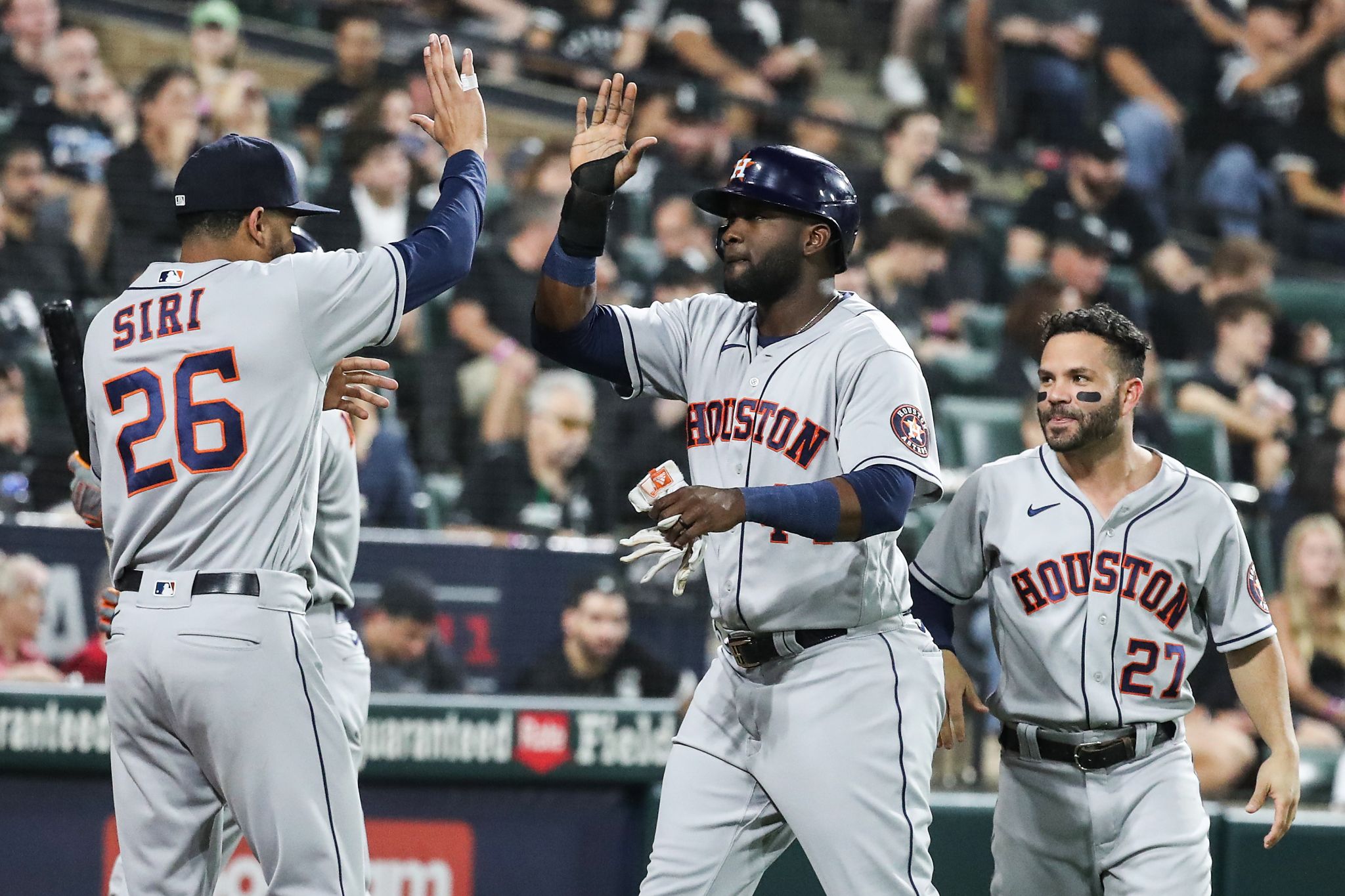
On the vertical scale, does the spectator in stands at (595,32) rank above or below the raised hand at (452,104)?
above

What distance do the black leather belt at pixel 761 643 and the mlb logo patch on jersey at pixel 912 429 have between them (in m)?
0.34

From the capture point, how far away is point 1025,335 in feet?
21.8

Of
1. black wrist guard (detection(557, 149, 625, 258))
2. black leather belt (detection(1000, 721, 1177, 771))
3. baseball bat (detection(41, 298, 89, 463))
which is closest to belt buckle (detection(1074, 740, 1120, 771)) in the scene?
black leather belt (detection(1000, 721, 1177, 771))

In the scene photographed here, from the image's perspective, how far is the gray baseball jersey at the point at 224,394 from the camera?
248 centimetres

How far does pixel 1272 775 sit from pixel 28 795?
9.46ft

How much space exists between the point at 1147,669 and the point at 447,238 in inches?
57.9

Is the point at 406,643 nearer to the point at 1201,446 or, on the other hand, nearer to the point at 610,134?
the point at 610,134

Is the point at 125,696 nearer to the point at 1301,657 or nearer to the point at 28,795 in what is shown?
the point at 28,795

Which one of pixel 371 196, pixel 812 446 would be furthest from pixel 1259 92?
pixel 812 446

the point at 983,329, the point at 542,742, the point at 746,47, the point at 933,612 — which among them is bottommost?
the point at 542,742

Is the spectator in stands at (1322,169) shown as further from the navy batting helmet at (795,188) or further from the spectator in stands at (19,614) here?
the spectator in stands at (19,614)

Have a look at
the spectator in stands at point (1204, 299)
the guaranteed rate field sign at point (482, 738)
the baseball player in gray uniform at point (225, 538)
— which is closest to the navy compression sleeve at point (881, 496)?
the baseball player in gray uniform at point (225, 538)

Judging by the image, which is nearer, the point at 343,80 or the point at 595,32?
the point at 343,80

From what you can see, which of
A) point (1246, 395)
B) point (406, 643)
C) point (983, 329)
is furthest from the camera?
point (983, 329)
